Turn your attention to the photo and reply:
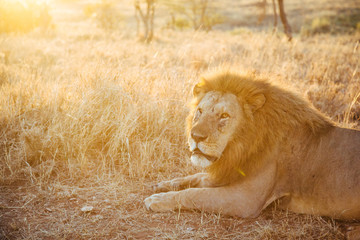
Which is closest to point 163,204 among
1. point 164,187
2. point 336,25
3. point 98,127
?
point 164,187

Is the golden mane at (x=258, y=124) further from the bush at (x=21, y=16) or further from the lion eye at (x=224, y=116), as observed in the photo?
the bush at (x=21, y=16)

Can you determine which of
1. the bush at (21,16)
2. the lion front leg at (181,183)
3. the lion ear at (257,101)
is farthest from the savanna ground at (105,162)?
the bush at (21,16)

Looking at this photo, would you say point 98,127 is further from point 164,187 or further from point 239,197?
point 239,197

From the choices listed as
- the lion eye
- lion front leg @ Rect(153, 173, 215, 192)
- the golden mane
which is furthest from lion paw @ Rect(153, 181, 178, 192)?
the lion eye

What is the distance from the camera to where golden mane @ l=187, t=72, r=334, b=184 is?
9.12 ft

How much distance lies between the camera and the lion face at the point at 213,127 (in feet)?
8.71

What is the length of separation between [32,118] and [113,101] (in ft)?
3.90

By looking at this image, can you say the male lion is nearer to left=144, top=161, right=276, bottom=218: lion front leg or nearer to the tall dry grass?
left=144, top=161, right=276, bottom=218: lion front leg

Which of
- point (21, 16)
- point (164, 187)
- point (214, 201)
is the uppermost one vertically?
point (21, 16)

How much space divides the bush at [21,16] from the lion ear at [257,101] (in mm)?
13798

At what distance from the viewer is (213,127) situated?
270 cm

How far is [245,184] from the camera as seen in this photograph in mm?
2736

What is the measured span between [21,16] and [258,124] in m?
16.7

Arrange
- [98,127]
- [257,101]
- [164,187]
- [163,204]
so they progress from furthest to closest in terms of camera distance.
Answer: [98,127] < [164,187] < [163,204] < [257,101]
